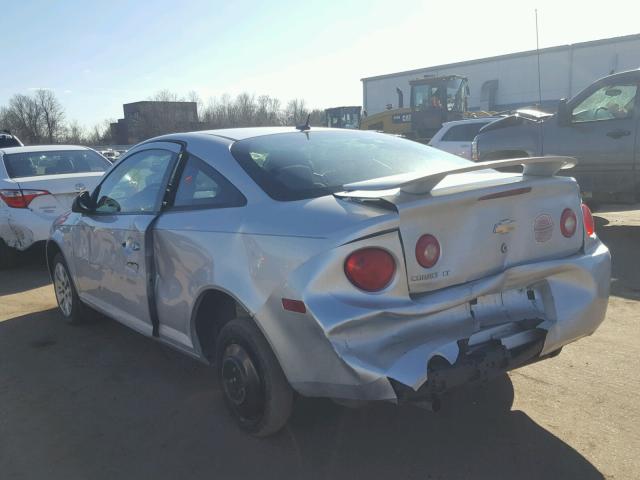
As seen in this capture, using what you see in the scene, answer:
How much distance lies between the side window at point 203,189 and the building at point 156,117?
48034mm

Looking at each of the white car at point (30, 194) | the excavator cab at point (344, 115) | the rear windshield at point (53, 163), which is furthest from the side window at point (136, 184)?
the excavator cab at point (344, 115)

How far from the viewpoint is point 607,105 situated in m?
7.55

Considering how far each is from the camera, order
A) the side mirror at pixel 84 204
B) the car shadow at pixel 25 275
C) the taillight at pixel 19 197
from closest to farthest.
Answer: the side mirror at pixel 84 204 → the car shadow at pixel 25 275 → the taillight at pixel 19 197

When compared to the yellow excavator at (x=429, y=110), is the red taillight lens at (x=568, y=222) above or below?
below

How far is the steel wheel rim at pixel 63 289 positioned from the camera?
498cm

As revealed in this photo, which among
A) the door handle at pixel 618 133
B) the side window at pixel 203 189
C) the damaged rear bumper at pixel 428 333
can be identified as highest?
the door handle at pixel 618 133

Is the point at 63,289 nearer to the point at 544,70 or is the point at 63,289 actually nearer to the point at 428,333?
the point at 428,333

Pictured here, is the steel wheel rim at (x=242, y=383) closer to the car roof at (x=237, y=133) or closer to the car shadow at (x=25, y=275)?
the car roof at (x=237, y=133)

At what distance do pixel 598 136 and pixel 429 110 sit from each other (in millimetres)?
13896

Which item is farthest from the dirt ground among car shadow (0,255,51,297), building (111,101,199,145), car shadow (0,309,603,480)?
building (111,101,199,145)

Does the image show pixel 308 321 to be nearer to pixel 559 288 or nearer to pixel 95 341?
pixel 559 288

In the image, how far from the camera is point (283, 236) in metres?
2.55

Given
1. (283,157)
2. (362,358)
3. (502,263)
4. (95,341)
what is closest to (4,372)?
(95,341)

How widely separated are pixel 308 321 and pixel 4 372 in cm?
286
